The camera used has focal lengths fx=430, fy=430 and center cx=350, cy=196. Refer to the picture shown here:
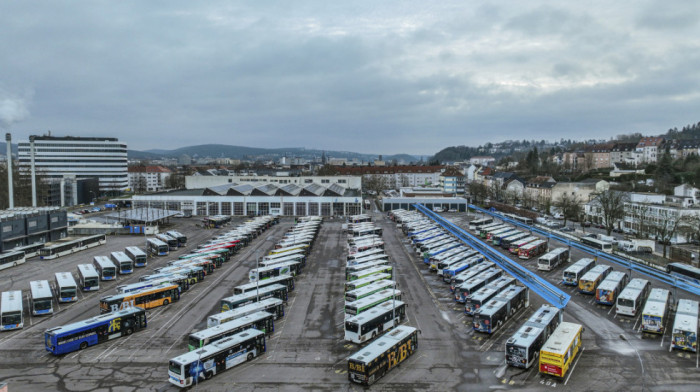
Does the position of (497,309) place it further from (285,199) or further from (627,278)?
(285,199)

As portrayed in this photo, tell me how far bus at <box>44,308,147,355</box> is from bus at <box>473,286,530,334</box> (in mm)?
22596

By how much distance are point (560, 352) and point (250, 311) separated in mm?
18791

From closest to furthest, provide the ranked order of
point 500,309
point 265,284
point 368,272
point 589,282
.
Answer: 1. point 500,309
2. point 265,284
3. point 589,282
4. point 368,272

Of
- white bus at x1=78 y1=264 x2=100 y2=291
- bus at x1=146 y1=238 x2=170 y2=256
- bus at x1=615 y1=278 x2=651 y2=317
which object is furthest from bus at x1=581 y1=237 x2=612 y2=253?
white bus at x1=78 y1=264 x2=100 y2=291

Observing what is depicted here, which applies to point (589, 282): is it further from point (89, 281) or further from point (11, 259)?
point (11, 259)

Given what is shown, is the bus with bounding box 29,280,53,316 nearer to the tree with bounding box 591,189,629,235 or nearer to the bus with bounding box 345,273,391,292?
the bus with bounding box 345,273,391,292

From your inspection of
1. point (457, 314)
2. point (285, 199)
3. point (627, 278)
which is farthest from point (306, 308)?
point (285, 199)

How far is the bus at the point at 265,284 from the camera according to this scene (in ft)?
111

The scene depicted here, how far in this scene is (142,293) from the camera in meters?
33.2

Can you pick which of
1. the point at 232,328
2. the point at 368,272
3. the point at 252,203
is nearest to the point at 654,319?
the point at 368,272

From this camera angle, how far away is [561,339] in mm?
23328

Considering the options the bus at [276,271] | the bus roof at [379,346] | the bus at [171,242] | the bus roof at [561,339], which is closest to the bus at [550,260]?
the bus roof at [561,339]

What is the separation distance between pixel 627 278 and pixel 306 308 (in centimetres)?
3070

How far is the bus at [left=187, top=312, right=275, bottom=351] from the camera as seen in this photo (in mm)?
23875
